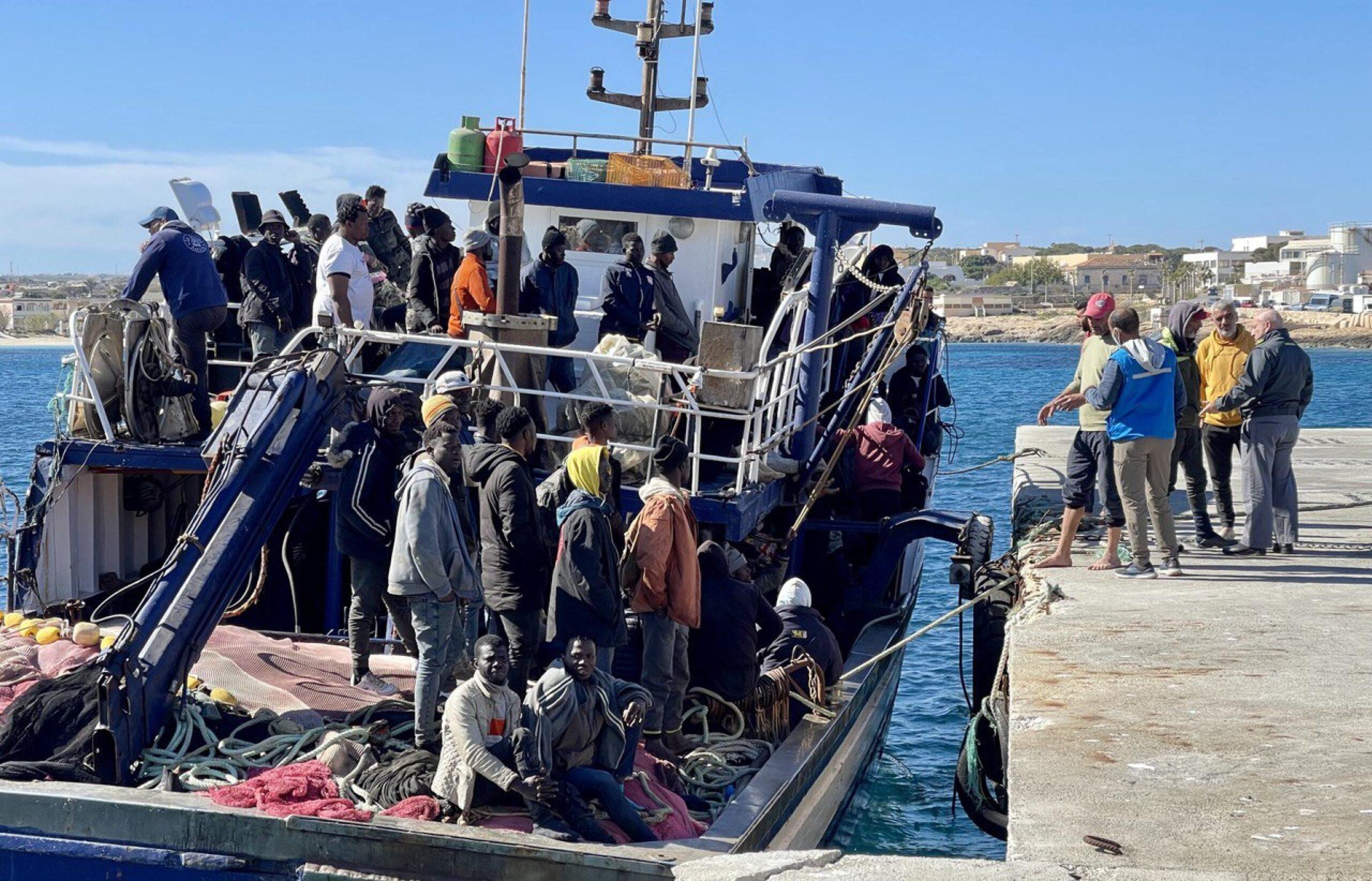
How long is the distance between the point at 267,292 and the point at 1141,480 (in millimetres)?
6117

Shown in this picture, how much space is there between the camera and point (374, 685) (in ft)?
25.8

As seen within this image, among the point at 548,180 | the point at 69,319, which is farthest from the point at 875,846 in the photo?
the point at 69,319

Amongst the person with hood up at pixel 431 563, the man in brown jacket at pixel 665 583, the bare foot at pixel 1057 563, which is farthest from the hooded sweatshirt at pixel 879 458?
the person with hood up at pixel 431 563

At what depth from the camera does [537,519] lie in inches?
282

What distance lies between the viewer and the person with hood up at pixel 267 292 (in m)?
10.9

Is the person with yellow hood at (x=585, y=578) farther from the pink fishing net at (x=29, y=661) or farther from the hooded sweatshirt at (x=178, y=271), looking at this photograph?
the hooded sweatshirt at (x=178, y=271)

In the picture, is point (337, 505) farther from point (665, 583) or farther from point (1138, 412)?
point (1138, 412)

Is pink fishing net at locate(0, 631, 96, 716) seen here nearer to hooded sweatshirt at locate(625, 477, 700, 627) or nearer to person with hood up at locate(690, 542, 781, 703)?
hooded sweatshirt at locate(625, 477, 700, 627)

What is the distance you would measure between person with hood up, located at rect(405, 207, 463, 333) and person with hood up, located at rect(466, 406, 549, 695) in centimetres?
368

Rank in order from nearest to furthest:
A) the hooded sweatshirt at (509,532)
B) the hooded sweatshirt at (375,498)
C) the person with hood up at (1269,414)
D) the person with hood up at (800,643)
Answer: the hooded sweatshirt at (509,532) → the hooded sweatshirt at (375,498) → the person with hood up at (800,643) → the person with hood up at (1269,414)

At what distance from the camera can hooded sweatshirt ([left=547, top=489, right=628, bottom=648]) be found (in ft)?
22.8

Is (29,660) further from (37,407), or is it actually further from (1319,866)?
(37,407)

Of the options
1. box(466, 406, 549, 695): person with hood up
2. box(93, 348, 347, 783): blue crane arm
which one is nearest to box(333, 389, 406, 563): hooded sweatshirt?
box(93, 348, 347, 783): blue crane arm

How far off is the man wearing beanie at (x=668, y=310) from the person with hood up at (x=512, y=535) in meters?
3.80
